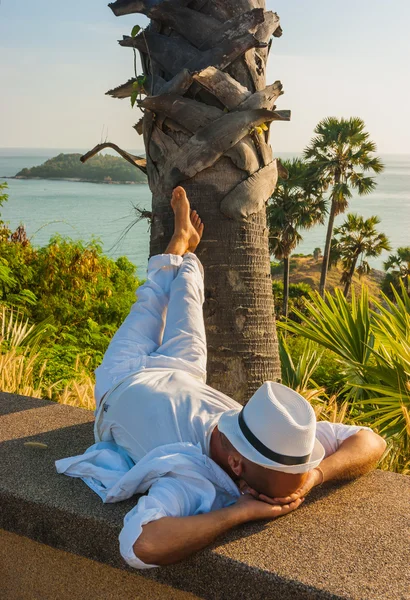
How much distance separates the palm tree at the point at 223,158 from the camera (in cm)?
393

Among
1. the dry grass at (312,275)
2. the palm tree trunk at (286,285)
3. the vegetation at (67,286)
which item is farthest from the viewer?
the dry grass at (312,275)

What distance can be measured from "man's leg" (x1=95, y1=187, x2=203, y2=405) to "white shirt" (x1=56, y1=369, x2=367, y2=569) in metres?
0.18

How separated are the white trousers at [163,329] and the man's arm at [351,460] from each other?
2.82 feet

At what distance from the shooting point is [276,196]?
34.4m

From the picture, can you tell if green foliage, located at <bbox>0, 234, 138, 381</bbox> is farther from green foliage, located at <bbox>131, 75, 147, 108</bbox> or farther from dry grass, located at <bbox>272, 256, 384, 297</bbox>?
dry grass, located at <bbox>272, 256, 384, 297</bbox>

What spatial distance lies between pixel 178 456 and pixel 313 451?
0.54 m

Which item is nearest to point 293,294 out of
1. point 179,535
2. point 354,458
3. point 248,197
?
point 248,197

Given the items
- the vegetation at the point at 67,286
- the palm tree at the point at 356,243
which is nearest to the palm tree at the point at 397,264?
the palm tree at the point at 356,243

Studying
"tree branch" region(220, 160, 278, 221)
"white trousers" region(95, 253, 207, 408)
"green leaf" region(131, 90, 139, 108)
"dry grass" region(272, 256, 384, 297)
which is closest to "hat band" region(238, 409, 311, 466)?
"white trousers" region(95, 253, 207, 408)

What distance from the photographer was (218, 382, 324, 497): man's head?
238cm

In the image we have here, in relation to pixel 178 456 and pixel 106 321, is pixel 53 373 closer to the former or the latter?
pixel 178 456

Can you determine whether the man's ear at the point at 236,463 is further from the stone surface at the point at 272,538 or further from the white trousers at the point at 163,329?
the white trousers at the point at 163,329

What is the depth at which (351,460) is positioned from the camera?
9.33 ft

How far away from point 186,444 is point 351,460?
2.41 feet
